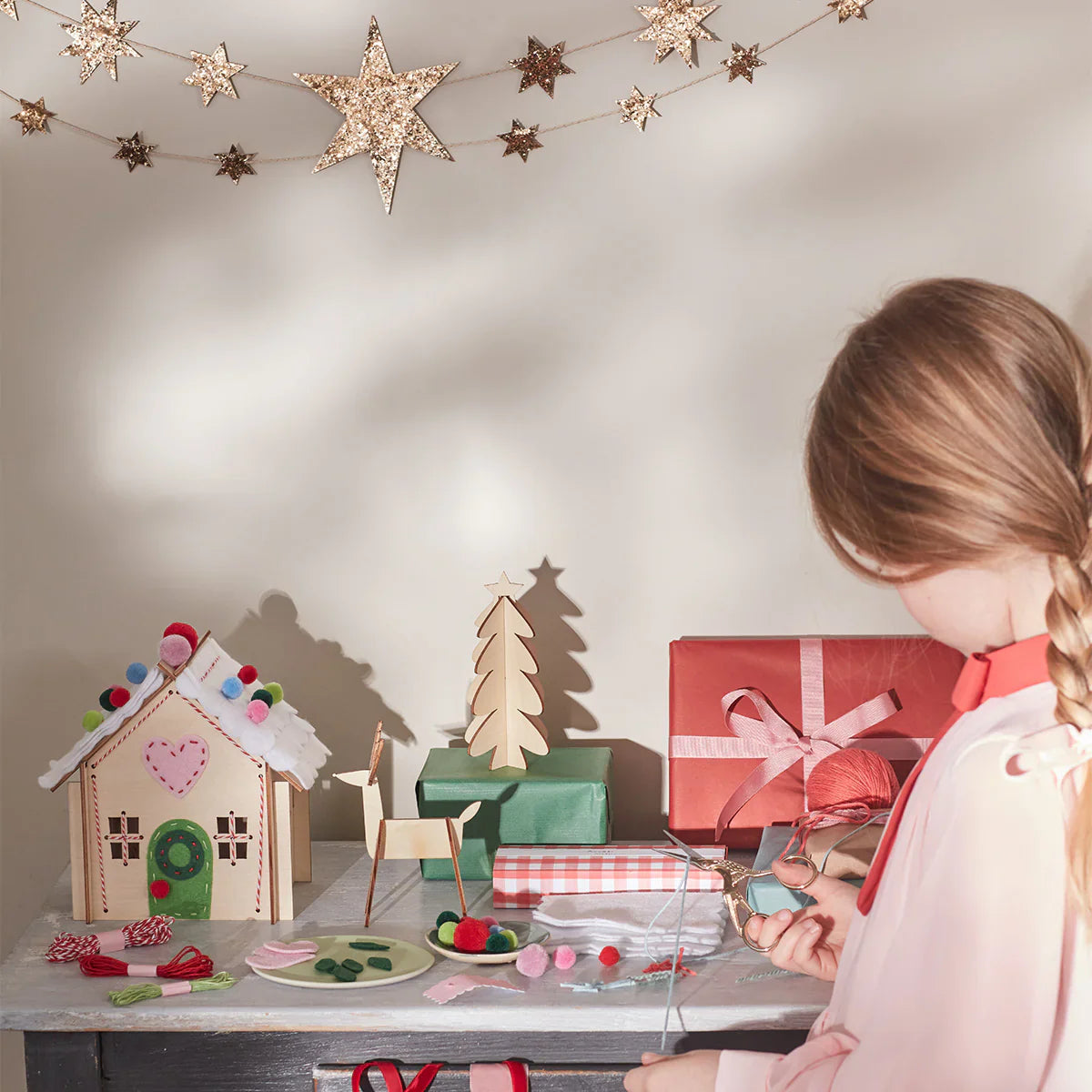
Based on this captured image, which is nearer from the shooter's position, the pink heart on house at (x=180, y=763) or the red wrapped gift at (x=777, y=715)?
the pink heart on house at (x=180, y=763)

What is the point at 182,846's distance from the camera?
1.13 m

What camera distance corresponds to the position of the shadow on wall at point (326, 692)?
1407 millimetres

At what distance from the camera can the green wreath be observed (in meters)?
1.13

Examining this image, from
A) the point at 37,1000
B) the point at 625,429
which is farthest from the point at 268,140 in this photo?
the point at 37,1000

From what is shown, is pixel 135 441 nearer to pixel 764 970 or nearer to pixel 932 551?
pixel 764 970

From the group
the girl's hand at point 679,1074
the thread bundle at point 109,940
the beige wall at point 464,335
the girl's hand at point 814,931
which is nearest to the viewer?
the girl's hand at point 679,1074

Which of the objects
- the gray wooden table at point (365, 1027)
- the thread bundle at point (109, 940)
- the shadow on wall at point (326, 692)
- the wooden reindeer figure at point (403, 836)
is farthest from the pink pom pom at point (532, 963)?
the shadow on wall at point (326, 692)

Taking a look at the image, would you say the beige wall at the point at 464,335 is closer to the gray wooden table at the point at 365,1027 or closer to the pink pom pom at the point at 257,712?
the pink pom pom at the point at 257,712

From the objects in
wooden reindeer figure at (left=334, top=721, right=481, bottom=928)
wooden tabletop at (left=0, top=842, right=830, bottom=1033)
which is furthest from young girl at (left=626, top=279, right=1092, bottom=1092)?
wooden reindeer figure at (left=334, top=721, right=481, bottom=928)

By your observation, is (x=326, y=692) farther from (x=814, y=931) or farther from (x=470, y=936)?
(x=814, y=931)

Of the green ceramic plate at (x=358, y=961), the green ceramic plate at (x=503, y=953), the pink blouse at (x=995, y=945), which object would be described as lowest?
the green ceramic plate at (x=358, y=961)

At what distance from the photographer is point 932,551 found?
59 centimetres

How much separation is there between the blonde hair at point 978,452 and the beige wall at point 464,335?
74 centimetres

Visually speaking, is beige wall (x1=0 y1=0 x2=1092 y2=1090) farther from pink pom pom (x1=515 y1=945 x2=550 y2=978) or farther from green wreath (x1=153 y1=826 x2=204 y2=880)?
pink pom pom (x1=515 y1=945 x2=550 y2=978)
